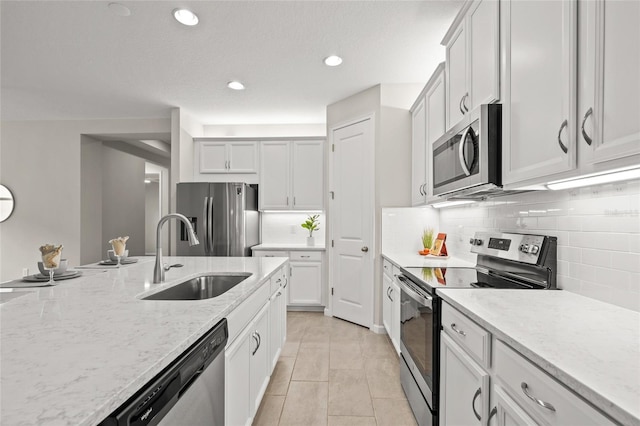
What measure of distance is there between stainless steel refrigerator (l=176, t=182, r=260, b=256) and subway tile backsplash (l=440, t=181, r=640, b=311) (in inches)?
125

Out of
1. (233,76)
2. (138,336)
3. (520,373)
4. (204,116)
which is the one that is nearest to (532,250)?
(520,373)

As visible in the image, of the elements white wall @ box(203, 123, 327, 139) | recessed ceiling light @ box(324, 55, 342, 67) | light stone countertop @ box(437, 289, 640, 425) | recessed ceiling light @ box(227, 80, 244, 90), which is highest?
recessed ceiling light @ box(324, 55, 342, 67)

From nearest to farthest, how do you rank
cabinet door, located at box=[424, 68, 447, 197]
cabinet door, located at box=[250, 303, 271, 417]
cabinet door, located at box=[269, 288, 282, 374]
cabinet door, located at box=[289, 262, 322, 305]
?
cabinet door, located at box=[250, 303, 271, 417], cabinet door, located at box=[269, 288, 282, 374], cabinet door, located at box=[424, 68, 447, 197], cabinet door, located at box=[289, 262, 322, 305]

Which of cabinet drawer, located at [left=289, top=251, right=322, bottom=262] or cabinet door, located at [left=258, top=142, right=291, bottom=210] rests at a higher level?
cabinet door, located at [left=258, top=142, right=291, bottom=210]

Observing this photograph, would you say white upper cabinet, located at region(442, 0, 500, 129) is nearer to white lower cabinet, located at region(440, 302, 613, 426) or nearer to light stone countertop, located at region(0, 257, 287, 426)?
white lower cabinet, located at region(440, 302, 613, 426)

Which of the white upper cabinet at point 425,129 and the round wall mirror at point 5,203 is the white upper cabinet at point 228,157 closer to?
the white upper cabinet at point 425,129

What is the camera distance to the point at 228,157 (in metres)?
4.62

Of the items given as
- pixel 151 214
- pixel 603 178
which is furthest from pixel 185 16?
pixel 151 214

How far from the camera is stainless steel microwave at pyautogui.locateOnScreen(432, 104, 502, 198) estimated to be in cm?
159

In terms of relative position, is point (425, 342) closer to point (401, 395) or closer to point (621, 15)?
point (401, 395)

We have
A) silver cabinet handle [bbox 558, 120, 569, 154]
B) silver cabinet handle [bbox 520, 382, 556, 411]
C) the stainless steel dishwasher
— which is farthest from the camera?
silver cabinet handle [bbox 558, 120, 569, 154]

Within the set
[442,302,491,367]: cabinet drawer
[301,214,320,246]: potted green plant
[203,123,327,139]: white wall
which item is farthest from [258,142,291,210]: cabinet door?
[442,302,491,367]: cabinet drawer

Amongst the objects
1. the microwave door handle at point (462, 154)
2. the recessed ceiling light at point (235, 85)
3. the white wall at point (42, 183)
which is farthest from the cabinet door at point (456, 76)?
the white wall at point (42, 183)

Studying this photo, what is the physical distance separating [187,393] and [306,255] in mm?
3334
